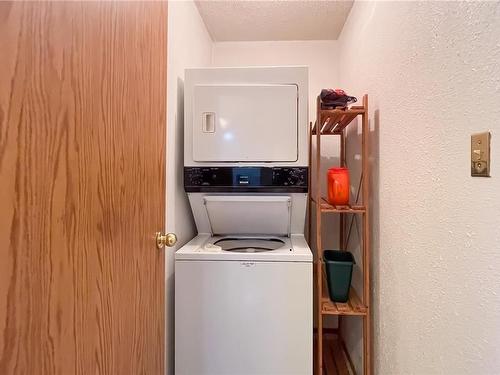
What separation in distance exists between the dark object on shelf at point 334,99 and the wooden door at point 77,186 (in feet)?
3.09

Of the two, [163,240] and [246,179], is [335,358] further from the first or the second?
[163,240]

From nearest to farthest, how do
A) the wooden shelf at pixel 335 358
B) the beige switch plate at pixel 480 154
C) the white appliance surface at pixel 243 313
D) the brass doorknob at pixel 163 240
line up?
the beige switch plate at pixel 480 154
the brass doorknob at pixel 163 240
the white appliance surface at pixel 243 313
the wooden shelf at pixel 335 358

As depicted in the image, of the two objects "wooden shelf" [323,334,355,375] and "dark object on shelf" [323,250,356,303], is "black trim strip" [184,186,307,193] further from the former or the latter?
"wooden shelf" [323,334,355,375]

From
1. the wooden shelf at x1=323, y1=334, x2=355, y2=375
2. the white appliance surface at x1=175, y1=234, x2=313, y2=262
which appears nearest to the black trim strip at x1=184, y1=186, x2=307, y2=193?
the white appliance surface at x1=175, y1=234, x2=313, y2=262

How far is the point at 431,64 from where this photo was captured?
1.02 meters

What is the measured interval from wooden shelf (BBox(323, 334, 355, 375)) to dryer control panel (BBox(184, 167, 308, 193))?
4.42ft

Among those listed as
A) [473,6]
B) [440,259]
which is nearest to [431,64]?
[473,6]

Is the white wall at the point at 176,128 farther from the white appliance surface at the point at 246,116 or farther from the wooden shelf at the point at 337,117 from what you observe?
the wooden shelf at the point at 337,117

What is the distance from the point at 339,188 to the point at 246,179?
563mm

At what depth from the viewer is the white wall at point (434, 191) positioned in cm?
75

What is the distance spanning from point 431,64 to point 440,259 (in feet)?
2.22

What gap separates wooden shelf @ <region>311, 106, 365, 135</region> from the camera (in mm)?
1638

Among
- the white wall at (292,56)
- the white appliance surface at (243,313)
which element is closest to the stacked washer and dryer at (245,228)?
the white appliance surface at (243,313)

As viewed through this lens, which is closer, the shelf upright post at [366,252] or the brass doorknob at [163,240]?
the brass doorknob at [163,240]
